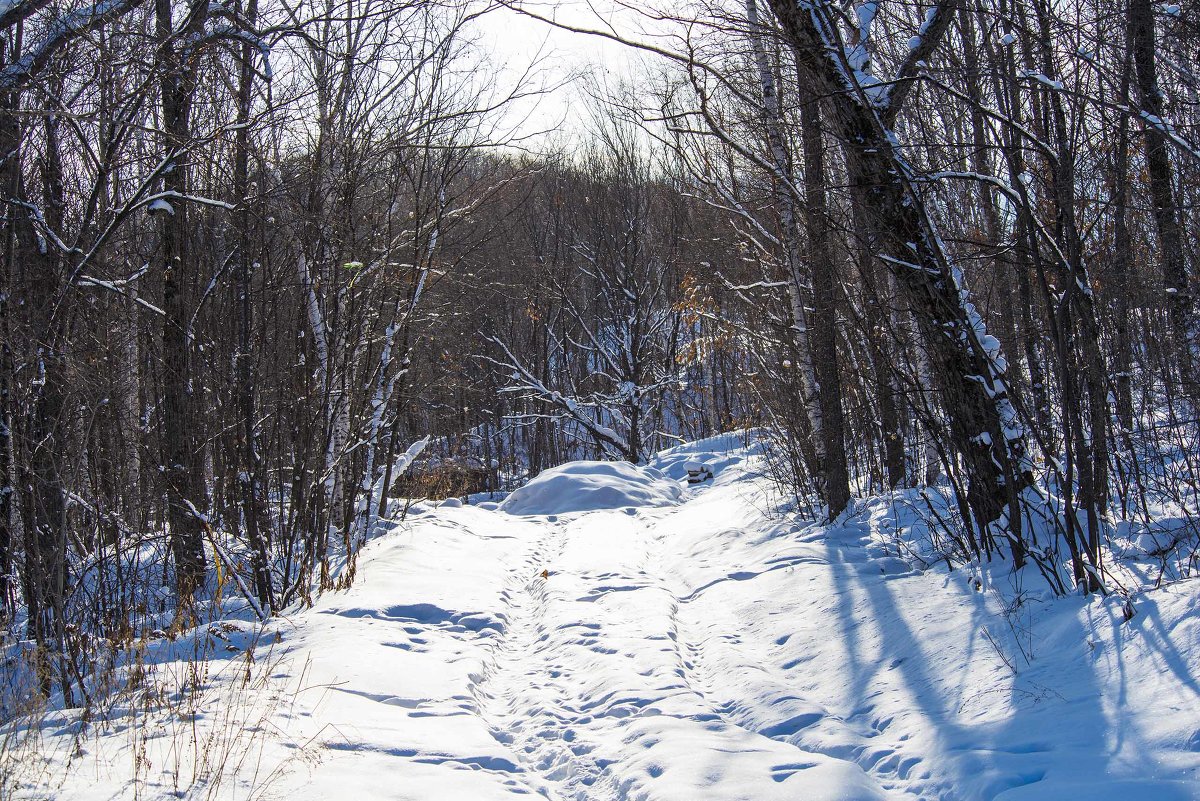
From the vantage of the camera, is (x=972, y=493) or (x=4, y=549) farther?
(x=4, y=549)

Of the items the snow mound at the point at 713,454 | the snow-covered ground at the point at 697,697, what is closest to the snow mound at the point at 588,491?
the snow mound at the point at 713,454

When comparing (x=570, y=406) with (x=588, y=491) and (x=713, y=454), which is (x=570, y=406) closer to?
(x=713, y=454)

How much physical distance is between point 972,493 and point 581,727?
290 centimetres

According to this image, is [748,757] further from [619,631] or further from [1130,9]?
[1130,9]

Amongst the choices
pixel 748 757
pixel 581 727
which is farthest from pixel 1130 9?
pixel 581 727

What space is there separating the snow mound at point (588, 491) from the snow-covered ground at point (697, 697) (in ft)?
16.8

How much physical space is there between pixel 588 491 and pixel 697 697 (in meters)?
7.95

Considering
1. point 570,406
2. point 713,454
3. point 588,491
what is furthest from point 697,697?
point 570,406

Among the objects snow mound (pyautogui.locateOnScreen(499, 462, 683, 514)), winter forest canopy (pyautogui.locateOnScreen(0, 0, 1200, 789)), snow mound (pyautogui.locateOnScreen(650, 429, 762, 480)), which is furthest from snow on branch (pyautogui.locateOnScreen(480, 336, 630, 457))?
winter forest canopy (pyautogui.locateOnScreen(0, 0, 1200, 789))

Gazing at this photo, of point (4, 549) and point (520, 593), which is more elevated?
point (4, 549)

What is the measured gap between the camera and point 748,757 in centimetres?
316

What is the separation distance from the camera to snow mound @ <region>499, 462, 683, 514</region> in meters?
11.7

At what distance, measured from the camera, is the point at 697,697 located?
397 centimetres

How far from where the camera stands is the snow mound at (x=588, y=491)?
11.7 metres
